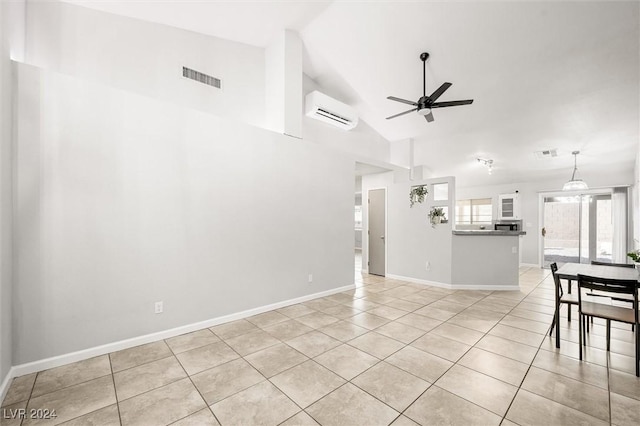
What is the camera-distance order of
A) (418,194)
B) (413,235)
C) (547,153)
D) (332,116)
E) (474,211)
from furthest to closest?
(474,211), (547,153), (413,235), (418,194), (332,116)

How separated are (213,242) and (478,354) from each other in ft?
10.8

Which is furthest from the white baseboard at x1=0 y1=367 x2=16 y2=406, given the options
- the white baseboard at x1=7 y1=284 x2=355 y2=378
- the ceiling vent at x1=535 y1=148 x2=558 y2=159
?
the ceiling vent at x1=535 y1=148 x2=558 y2=159

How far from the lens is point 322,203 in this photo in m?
4.73

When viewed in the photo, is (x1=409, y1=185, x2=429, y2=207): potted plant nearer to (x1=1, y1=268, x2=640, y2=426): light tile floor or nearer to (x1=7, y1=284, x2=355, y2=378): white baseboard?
(x1=1, y1=268, x2=640, y2=426): light tile floor

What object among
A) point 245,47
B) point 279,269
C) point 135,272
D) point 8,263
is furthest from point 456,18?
point 8,263

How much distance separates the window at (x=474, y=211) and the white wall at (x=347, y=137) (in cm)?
428

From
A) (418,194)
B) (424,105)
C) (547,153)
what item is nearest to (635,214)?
(547,153)

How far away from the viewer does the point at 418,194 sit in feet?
19.2

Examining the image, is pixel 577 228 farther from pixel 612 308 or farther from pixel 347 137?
pixel 347 137

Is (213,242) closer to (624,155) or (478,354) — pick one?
(478,354)

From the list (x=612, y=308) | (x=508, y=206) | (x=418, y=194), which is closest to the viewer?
(x=612, y=308)

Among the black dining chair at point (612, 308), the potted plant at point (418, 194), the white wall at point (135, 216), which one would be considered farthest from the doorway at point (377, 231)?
the black dining chair at point (612, 308)

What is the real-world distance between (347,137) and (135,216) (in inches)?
182

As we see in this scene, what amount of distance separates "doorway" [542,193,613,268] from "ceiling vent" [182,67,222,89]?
31.2ft
